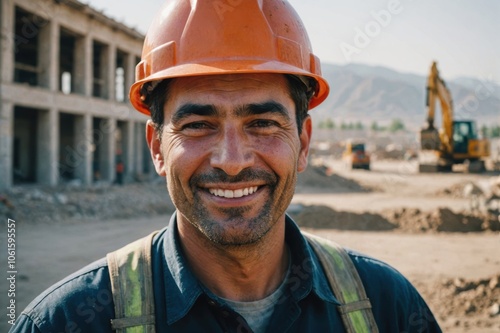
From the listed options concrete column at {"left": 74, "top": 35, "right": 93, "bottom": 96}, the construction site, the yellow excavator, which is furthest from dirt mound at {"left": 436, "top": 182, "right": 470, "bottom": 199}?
concrete column at {"left": 74, "top": 35, "right": 93, "bottom": 96}

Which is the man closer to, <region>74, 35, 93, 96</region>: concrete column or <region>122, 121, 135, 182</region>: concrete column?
<region>74, 35, 93, 96</region>: concrete column

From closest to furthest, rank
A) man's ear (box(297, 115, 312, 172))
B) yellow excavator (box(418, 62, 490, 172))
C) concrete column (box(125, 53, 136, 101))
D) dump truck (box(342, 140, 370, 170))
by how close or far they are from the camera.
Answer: man's ear (box(297, 115, 312, 172)), yellow excavator (box(418, 62, 490, 172)), concrete column (box(125, 53, 136, 101)), dump truck (box(342, 140, 370, 170))

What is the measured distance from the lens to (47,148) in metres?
19.4

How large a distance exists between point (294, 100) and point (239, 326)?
1.05m

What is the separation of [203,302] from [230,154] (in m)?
0.62

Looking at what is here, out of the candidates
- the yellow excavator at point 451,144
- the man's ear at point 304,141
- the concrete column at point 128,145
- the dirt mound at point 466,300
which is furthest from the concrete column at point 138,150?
the man's ear at point 304,141

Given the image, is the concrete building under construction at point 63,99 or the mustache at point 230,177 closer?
the mustache at point 230,177

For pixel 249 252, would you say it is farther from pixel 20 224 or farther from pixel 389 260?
pixel 20 224

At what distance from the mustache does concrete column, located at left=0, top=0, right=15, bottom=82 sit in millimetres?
17725

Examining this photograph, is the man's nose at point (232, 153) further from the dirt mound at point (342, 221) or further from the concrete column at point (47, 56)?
the concrete column at point (47, 56)

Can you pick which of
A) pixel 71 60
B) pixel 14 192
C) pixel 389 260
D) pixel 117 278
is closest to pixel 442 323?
pixel 389 260

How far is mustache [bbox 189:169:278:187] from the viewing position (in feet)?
5.80

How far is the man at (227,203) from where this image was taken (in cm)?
172

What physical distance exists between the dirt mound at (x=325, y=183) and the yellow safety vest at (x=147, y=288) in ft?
70.0
